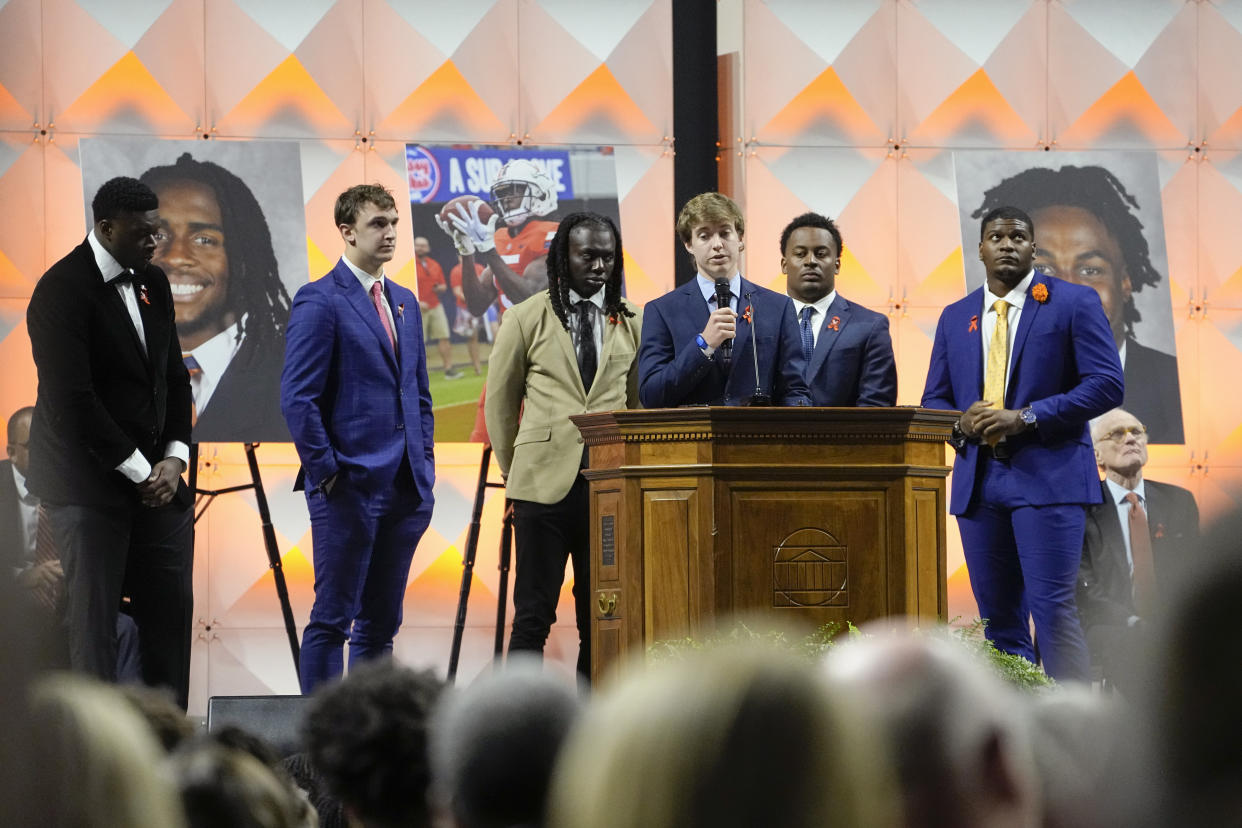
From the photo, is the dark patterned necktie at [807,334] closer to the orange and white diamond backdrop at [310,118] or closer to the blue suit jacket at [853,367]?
the blue suit jacket at [853,367]

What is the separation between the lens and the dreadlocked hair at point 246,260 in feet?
22.7

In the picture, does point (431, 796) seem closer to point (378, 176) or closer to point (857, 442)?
point (857, 442)

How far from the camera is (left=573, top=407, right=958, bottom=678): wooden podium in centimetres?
438

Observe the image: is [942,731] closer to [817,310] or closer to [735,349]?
[735,349]

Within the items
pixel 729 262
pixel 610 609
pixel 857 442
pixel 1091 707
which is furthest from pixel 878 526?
pixel 1091 707

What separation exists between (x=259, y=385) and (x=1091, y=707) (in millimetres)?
5687

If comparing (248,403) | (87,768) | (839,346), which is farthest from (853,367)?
(87,768)

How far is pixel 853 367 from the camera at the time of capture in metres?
5.54

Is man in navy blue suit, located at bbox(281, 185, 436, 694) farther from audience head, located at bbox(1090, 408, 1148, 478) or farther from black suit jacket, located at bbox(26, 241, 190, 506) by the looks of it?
audience head, located at bbox(1090, 408, 1148, 478)

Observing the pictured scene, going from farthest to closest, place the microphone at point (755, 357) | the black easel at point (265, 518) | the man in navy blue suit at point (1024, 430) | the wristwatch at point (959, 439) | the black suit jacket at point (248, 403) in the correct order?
1. the black suit jacket at point (248, 403)
2. the black easel at point (265, 518)
3. the wristwatch at point (959, 439)
4. the man in navy blue suit at point (1024, 430)
5. the microphone at point (755, 357)

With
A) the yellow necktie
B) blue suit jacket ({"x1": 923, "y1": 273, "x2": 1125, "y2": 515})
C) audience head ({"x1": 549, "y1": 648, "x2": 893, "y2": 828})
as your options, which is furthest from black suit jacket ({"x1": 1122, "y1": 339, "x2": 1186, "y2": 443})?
audience head ({"x1": 549, "y1": 648, "x2": 893, "y2": 828})

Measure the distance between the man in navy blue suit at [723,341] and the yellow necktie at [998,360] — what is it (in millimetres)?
797

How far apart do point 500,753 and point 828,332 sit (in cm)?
425

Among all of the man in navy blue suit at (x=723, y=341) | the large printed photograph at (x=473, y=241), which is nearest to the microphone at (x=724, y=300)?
the man in navy blue suit at (x=723, y=341)
